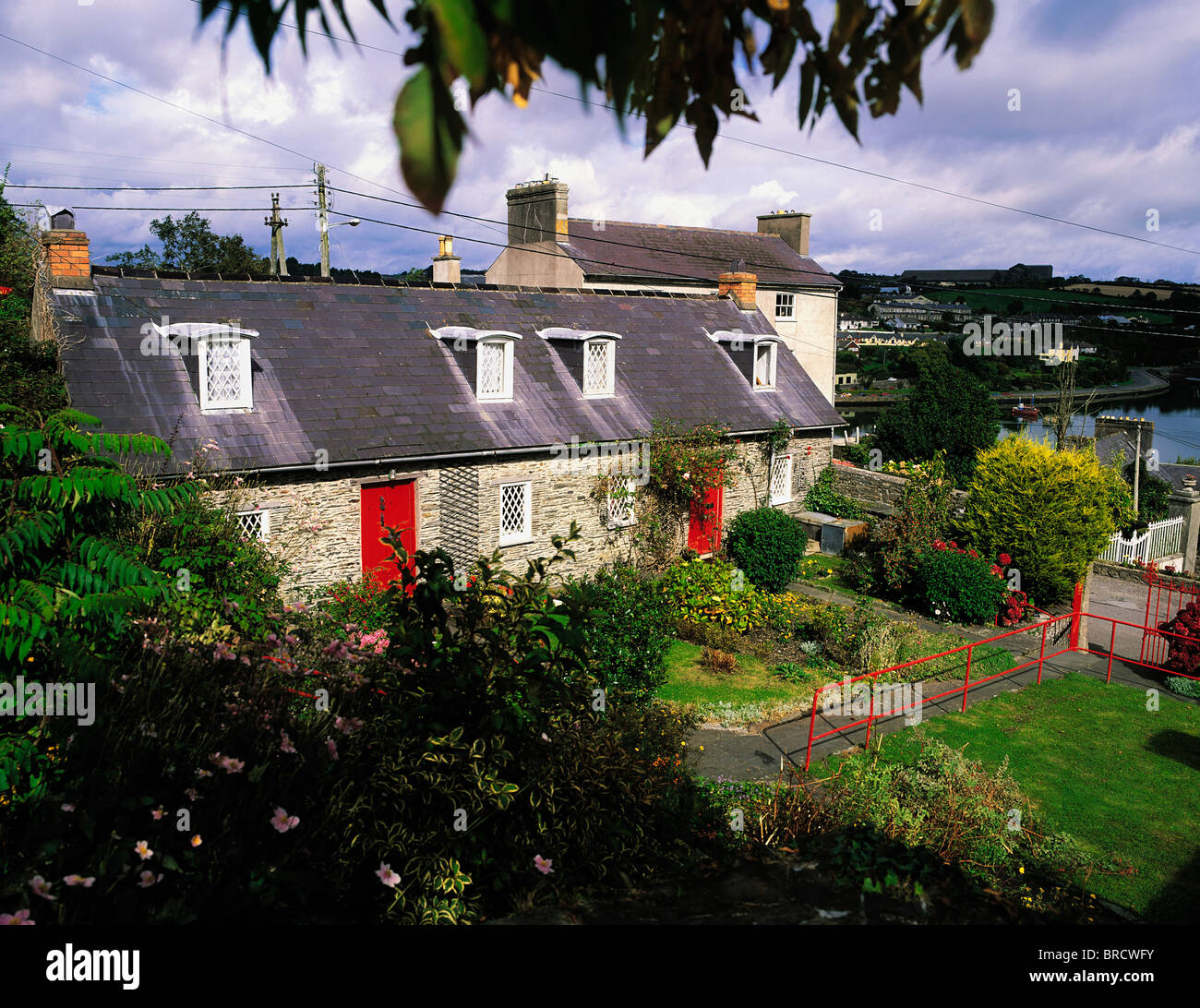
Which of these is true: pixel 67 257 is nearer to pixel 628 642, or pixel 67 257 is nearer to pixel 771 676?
pixel 628 642

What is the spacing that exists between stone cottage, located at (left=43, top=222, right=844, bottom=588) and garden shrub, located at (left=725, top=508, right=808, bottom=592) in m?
1.17

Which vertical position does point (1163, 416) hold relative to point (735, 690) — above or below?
above

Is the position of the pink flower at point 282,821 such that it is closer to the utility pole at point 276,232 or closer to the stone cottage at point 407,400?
the stone cottage at point 407,400

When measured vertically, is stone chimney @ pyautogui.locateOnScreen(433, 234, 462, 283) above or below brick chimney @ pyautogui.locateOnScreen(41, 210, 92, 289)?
above

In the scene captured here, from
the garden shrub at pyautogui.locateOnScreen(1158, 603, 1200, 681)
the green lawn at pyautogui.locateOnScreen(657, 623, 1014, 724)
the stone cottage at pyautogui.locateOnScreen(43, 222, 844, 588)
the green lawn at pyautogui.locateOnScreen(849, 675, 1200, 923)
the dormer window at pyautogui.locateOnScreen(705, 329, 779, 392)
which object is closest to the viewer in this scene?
the green lawn at pyautogui.locateOnScreen(849, 675, 1200, 923)

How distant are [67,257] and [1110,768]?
17.9 m

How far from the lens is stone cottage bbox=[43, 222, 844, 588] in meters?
14.3

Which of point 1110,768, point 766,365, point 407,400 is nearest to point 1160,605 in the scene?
point 766,365

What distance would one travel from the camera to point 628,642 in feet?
39.7

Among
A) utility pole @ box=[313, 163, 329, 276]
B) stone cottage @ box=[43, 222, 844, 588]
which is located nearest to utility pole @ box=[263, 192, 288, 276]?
utility pole @ box=[313, 163, 329, 276]

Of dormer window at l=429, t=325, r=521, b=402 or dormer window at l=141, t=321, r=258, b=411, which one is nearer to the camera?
dormer window at l=141, t=321, r=258, b=411

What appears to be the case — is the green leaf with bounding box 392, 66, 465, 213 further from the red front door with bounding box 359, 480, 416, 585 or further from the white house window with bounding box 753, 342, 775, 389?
the white house window with bounding box 753, 342, 775, 389

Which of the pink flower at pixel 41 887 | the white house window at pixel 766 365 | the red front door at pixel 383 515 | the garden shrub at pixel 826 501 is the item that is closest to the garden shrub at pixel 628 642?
the red front door at pixel 383 515
